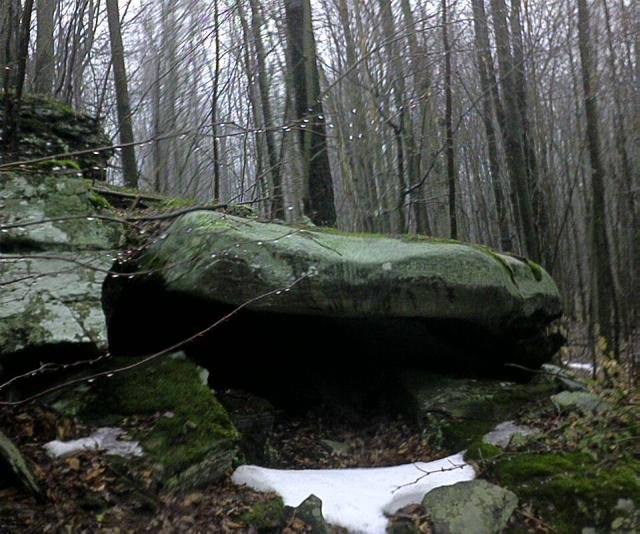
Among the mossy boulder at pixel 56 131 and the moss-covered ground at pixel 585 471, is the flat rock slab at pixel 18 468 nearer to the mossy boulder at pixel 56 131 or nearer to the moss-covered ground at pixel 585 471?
the moss-covered ground at pixel 585 471

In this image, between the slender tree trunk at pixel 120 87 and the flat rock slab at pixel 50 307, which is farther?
the slender tree trunk at pixel 120 87

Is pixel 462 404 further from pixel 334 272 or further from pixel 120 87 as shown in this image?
pixel 120 87

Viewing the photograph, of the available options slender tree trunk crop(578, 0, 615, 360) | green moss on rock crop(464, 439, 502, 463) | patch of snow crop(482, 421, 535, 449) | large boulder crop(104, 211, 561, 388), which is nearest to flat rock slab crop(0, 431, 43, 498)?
large boulder crop(104, 211, 561, 388)

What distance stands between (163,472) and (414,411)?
289 centimetres

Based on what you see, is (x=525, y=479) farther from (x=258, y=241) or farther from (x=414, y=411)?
(x=258, y=241)

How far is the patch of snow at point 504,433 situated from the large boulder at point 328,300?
1.05 metres

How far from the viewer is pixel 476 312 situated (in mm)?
6246

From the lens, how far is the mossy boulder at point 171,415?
4449 millimetres

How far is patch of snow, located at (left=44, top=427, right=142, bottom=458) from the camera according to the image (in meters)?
4.29

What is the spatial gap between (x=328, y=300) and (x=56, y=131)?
368 cm

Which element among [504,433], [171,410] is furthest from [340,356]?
[171,410]

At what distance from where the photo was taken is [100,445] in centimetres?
441

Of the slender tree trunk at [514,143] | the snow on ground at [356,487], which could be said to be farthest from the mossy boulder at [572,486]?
the slender tree trunk at [514,143]

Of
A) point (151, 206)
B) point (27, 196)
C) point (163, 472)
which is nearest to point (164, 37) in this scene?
point (151, 206)
